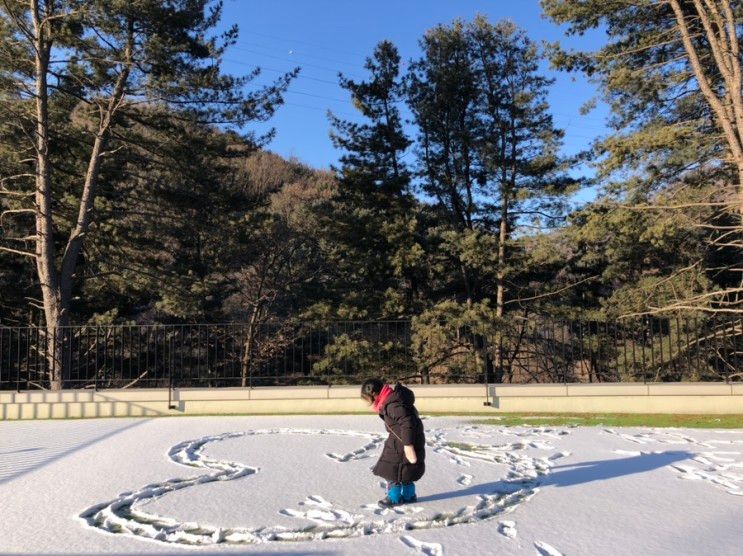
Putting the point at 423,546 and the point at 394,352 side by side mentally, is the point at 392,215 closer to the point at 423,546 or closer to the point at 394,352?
the point at 394,352

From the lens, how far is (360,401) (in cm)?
1167

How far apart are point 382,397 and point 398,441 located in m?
0.40

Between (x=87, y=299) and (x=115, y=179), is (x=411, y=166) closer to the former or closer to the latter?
(x=115, y=179)

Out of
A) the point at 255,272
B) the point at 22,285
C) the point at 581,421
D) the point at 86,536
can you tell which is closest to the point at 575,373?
the point at 581,421

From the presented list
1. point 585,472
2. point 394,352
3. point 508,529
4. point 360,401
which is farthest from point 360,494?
point 394,352

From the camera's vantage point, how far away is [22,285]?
20.6m

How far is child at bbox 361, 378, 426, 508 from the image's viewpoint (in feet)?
15.9

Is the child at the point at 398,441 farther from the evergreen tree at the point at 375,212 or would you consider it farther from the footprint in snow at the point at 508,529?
the evergreen tree at the point at 375,212

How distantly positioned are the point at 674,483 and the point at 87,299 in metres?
20.4

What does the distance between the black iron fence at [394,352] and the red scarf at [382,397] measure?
23.6 feet

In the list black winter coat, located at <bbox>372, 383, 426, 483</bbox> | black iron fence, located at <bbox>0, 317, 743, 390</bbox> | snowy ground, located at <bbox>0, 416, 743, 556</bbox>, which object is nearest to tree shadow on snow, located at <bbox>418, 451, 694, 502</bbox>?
snowy ground, located at <bbox>0, 416, 743, 556</bbox>

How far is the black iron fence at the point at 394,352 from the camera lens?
12.6 meters

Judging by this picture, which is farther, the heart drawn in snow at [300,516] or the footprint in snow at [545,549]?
the heart drawn in snow at [300,516]

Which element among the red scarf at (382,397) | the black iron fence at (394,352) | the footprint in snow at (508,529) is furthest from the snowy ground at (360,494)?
the black iron fence at (394,352)
